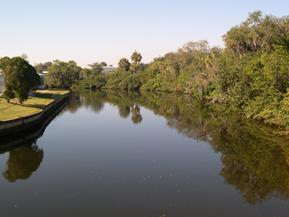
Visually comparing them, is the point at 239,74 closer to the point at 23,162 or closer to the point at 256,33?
the point at 256,33

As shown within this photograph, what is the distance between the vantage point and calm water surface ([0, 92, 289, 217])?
24.9 metres

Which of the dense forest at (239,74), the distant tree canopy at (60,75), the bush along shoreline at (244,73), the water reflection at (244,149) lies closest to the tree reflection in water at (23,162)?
the water reflection at (244,149)

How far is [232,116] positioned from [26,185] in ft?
150

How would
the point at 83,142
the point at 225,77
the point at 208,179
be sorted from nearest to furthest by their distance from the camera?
1. the point at 208,179
2. the point at 83,142
3. the point at 225,77

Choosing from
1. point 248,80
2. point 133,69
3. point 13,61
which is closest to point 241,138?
point 248,80

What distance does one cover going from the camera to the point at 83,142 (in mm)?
47938

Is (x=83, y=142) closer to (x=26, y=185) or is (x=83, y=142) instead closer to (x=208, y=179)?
(x=26, y=185)

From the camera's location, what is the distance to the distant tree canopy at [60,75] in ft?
524

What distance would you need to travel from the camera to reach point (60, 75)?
164m

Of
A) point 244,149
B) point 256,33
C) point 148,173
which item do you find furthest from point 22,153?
point 256,33

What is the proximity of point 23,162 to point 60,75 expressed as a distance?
13074 cm

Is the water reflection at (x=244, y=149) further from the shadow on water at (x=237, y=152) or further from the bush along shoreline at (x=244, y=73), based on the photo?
the bush along shoreline at (x=244, y=73)

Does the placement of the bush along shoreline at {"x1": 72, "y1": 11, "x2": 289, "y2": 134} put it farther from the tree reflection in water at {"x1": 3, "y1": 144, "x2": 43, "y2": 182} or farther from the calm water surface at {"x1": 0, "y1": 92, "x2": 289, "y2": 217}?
the tree reflection in water at {"x1": 3, "y1": 144, "x2": 43, "y2": 182}

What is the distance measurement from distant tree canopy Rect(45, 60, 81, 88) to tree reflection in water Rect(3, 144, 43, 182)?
391 ft
